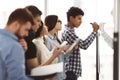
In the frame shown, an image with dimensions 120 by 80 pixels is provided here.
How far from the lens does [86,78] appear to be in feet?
12.9

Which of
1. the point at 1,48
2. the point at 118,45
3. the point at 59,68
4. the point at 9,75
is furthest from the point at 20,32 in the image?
the point at 118,45

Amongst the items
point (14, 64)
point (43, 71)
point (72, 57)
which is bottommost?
point (72, 57)

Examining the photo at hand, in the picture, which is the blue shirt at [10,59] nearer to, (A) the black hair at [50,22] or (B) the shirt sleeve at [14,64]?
(B) the shirt sleeve at [14,64]

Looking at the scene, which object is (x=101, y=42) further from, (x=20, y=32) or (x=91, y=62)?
(x=20, y=32)

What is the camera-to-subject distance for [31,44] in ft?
6.79

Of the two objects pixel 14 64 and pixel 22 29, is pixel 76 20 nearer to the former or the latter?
pixel 22 29

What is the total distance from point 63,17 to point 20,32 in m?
2.27

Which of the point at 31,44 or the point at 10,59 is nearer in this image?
the point at 10,59

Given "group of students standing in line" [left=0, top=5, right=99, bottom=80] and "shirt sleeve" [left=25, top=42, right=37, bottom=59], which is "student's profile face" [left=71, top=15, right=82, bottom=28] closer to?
"group of students standing in line" [left=0, top=5, right=99, bottom=80]

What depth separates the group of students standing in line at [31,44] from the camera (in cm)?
169

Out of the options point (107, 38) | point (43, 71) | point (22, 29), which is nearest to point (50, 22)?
point (43, 71)

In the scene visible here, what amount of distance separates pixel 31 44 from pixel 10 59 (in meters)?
0.41

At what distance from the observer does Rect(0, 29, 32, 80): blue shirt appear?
1680mm

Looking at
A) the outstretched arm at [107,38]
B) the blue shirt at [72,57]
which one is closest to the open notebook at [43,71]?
the blue shirt at [72,57]
